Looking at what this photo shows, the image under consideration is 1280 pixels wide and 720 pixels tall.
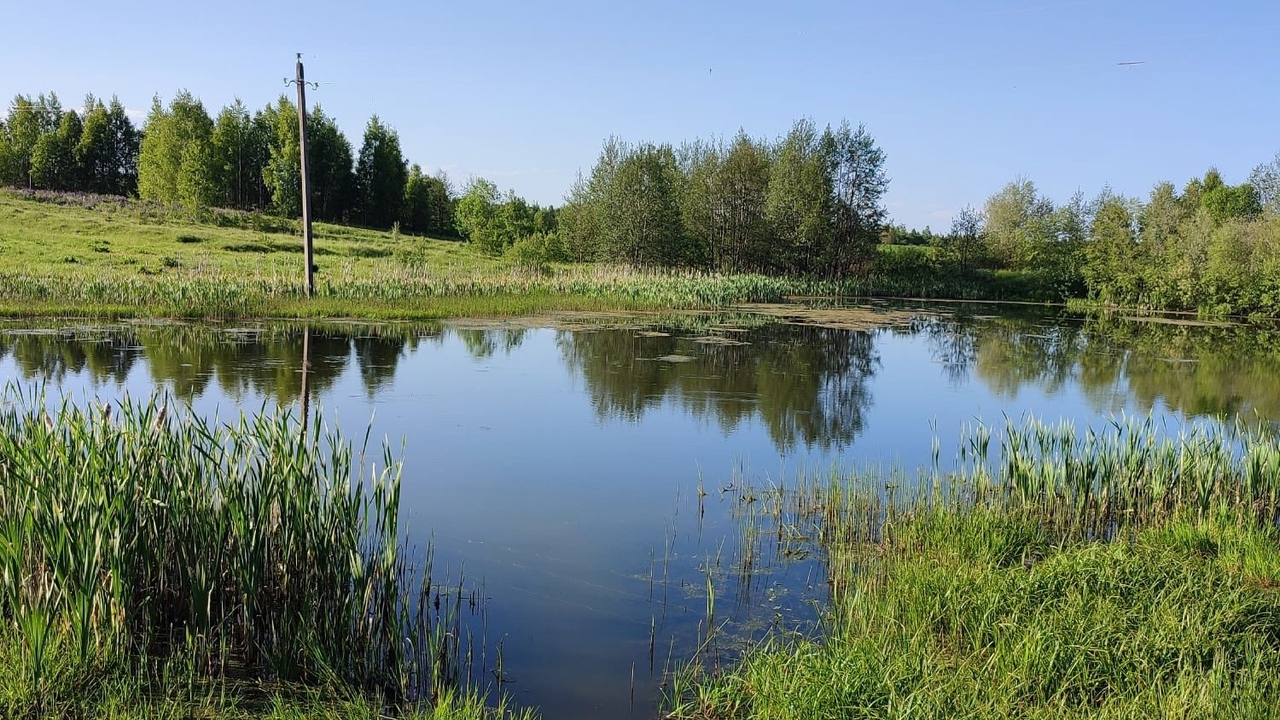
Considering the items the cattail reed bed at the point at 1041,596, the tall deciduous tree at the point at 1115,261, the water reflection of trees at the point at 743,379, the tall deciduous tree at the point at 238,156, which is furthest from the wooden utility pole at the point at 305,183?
the tall deciduous tree at the point at 238,156

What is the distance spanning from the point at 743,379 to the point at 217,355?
8.74 m

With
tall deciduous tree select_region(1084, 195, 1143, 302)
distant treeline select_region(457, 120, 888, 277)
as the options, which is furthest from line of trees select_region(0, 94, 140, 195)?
tall deciduous tree select_region(1084, 195, 1143, 302)

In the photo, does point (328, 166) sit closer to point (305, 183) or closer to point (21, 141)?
point (21, 141)

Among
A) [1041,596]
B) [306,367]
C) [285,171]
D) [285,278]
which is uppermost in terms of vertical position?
[285,171]

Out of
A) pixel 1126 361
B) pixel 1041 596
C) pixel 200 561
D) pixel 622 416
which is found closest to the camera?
pixel 200 561

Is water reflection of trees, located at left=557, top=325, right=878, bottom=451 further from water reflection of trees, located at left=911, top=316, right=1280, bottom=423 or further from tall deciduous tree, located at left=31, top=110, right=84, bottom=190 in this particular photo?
tall deciduous tree, located at left=31, top=110, right=84, bottom=190

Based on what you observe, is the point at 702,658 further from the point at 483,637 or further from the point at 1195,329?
the point at 1195,329

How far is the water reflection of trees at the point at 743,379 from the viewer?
11055mm

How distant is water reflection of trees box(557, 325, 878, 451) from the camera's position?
36.3ft

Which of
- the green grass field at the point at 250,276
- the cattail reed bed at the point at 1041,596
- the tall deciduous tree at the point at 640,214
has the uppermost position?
the tall deciduous tree at the point at 640,214

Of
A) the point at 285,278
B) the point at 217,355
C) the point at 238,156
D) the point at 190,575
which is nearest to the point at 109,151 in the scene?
the point at 238,156

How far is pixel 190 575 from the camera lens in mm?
3881

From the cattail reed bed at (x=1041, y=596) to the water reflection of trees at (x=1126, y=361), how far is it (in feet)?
15.1

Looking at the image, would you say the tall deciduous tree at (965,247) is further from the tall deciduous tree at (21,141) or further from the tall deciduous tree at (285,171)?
the tall deciduous tree at (21,141)
